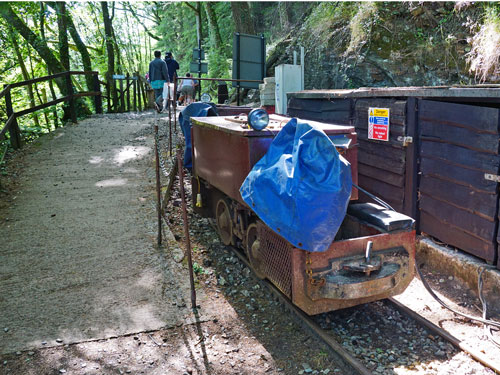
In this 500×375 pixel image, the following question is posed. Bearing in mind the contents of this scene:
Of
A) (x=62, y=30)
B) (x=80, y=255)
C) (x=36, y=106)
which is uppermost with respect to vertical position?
(x=62, y=30)

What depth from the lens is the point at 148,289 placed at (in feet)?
17.6

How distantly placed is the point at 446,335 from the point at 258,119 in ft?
9.48

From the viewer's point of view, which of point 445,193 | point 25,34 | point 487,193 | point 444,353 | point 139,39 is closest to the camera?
point 444,353

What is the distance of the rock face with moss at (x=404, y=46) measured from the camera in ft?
28.5

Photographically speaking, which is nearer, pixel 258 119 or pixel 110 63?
pixel 258 119

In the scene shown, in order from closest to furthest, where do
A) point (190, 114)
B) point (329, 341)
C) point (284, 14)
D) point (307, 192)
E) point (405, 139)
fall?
1. point (307, 192)
2. point (329, 341)
3. point (405, 139)
4. point (190, 114)
5. point (284, 14)

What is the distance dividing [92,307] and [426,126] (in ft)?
15.7

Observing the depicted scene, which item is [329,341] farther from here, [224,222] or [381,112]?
[381,112]

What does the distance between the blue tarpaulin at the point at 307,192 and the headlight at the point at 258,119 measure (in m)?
0.69

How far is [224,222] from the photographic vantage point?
259 inches

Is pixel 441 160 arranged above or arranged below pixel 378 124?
below

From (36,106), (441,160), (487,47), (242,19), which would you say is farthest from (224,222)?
(242,19)

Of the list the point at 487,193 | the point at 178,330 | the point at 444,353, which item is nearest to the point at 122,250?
the point at 178,330

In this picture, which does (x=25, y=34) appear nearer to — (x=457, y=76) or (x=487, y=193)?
(x=457, y=76)
